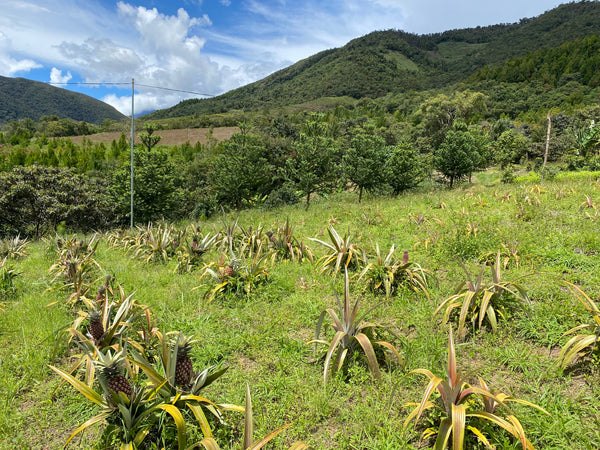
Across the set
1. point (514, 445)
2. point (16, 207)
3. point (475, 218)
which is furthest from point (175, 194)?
point (514, 445)

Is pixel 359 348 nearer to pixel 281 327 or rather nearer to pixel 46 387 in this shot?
pixel 281 327

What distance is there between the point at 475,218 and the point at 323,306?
461 cm

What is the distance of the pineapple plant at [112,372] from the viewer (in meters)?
1.65

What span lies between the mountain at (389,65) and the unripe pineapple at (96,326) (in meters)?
92.6

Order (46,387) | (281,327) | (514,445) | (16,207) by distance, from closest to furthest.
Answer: (514,445), (46,387), (281,327), (16,207)

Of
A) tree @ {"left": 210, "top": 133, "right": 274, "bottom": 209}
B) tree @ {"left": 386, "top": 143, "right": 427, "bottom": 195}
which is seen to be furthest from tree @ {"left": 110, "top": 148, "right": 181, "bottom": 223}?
tree @ {"left": 386, "top": 143, "right": 427, "bottom": 195}

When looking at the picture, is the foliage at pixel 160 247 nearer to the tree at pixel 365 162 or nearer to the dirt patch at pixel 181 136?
the tree at pixel 365 162

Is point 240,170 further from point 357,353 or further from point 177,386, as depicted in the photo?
point 177,386

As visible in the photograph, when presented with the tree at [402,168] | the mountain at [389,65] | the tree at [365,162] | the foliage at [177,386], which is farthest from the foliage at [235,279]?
the mountain at [389,65]

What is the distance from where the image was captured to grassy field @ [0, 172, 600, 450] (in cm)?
200

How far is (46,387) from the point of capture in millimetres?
2561

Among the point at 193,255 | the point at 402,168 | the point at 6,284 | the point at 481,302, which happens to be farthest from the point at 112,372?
the point at 402,168

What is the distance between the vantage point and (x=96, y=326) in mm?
2260

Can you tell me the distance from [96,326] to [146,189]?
16564mm
